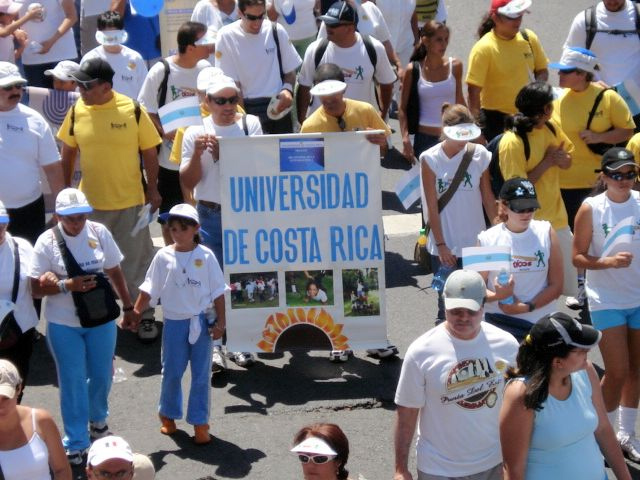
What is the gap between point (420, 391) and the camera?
20.5 feet

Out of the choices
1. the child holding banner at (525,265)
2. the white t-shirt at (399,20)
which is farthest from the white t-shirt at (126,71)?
the child holding banner at (525,265)

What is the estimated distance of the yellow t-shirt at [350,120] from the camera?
935cm

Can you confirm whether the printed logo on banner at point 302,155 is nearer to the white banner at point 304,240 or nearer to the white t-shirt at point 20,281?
the white banner at point 304,240

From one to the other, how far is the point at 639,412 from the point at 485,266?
1839 mm

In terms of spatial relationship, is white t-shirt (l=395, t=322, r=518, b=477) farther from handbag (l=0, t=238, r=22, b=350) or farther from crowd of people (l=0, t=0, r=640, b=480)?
handbag (l=0, t=238, r=22, b=350)

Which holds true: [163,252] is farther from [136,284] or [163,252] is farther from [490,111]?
[490,111]

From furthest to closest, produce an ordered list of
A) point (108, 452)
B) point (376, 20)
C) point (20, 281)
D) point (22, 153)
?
point (376, 20) → point (22, 153) → point (20, 281) → point (108, 452)

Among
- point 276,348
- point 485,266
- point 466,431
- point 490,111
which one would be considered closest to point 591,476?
point 466,431

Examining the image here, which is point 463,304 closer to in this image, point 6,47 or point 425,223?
point 425,223

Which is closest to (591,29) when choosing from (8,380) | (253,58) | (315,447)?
(253,58)

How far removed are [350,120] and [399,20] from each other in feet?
16.4

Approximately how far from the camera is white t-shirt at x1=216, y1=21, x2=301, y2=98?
1100 cm

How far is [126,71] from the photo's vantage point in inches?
452

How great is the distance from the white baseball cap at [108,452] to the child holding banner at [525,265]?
8.93ft
